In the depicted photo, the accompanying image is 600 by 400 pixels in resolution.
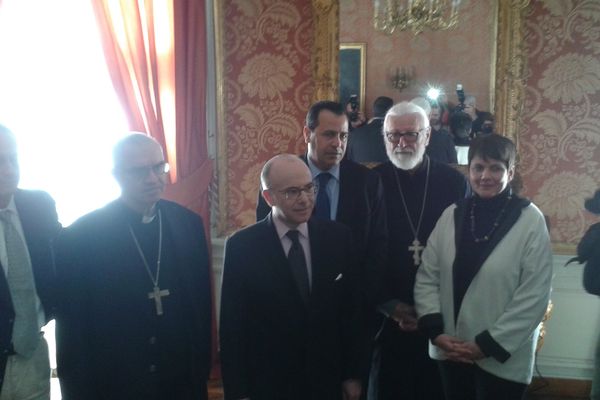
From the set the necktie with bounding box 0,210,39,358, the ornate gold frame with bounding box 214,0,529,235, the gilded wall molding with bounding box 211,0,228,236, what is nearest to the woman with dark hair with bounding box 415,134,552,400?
the ornate gold frame with bounding box 214,0,529,235

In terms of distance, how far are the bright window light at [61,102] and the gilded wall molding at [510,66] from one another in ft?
6.56

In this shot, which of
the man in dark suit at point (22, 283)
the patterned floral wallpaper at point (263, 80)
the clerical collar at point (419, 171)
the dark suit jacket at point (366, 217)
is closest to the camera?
the man in dark suit at point (22, 283)

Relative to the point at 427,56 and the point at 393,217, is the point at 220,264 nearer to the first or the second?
the point at 393,217

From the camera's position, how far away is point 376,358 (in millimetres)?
2297

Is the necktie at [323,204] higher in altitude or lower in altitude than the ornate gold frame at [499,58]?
lower

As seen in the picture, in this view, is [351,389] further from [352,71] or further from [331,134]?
[352,71]

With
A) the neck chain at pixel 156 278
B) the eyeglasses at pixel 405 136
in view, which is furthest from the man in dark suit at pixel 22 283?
the eyeglasses at pixel 405 136

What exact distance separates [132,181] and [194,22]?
1542 mm

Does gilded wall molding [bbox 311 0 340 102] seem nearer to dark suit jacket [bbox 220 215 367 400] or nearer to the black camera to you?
the black camera

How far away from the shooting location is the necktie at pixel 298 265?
174cm

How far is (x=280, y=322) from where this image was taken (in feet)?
5.64

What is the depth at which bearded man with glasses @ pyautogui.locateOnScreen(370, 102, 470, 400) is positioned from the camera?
2.16 metres

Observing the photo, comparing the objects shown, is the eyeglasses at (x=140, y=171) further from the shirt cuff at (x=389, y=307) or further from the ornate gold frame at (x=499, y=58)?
the ornate gold frame at (x=499, y=58)

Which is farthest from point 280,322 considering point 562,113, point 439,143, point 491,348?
point 562,113
